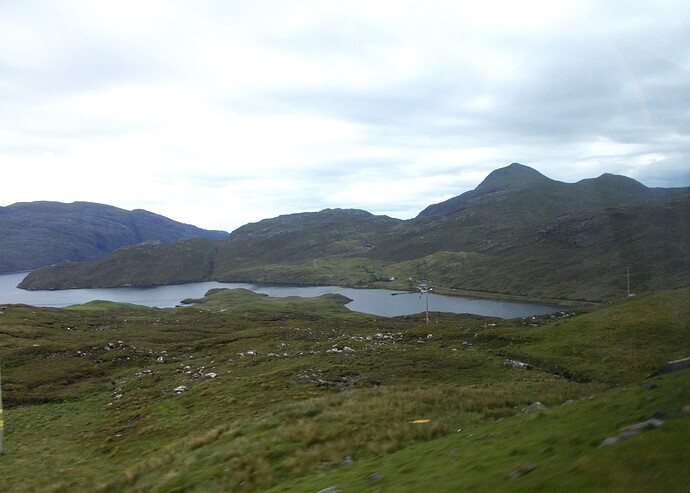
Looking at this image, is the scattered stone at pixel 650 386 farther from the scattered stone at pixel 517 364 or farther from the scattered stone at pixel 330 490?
the scattered stone at pixel 517 364

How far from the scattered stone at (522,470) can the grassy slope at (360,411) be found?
0.33m

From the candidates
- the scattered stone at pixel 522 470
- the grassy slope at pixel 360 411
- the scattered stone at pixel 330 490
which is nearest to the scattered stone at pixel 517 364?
the grassy slope at pixel 360 411

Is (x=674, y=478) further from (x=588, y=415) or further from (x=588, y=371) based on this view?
(x=588, y=371)

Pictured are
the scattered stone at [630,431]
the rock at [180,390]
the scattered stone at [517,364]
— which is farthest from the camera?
the scattered stone at [517,364]

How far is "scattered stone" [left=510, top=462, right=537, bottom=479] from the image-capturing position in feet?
37.5

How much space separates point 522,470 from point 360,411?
537 inches

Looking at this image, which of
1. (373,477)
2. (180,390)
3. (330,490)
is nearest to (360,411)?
(373,477)

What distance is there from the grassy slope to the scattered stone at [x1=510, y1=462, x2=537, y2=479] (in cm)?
33

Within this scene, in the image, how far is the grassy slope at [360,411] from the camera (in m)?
13.2

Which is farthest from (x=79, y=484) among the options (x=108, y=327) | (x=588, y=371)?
(x=108, y=327)

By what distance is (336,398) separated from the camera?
91.8 feet

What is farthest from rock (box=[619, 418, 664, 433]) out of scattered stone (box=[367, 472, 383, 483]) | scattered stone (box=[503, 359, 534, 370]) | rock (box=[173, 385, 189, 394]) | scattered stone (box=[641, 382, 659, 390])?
rock (box=[173, 385, 189, 394])

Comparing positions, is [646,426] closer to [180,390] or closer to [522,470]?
[522,470]

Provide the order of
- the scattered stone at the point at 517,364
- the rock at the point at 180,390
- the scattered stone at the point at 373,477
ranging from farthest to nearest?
the scattered stone at the point at 517,364
the rock at the point at 180,390
the scattered stone at the point at 373,477
